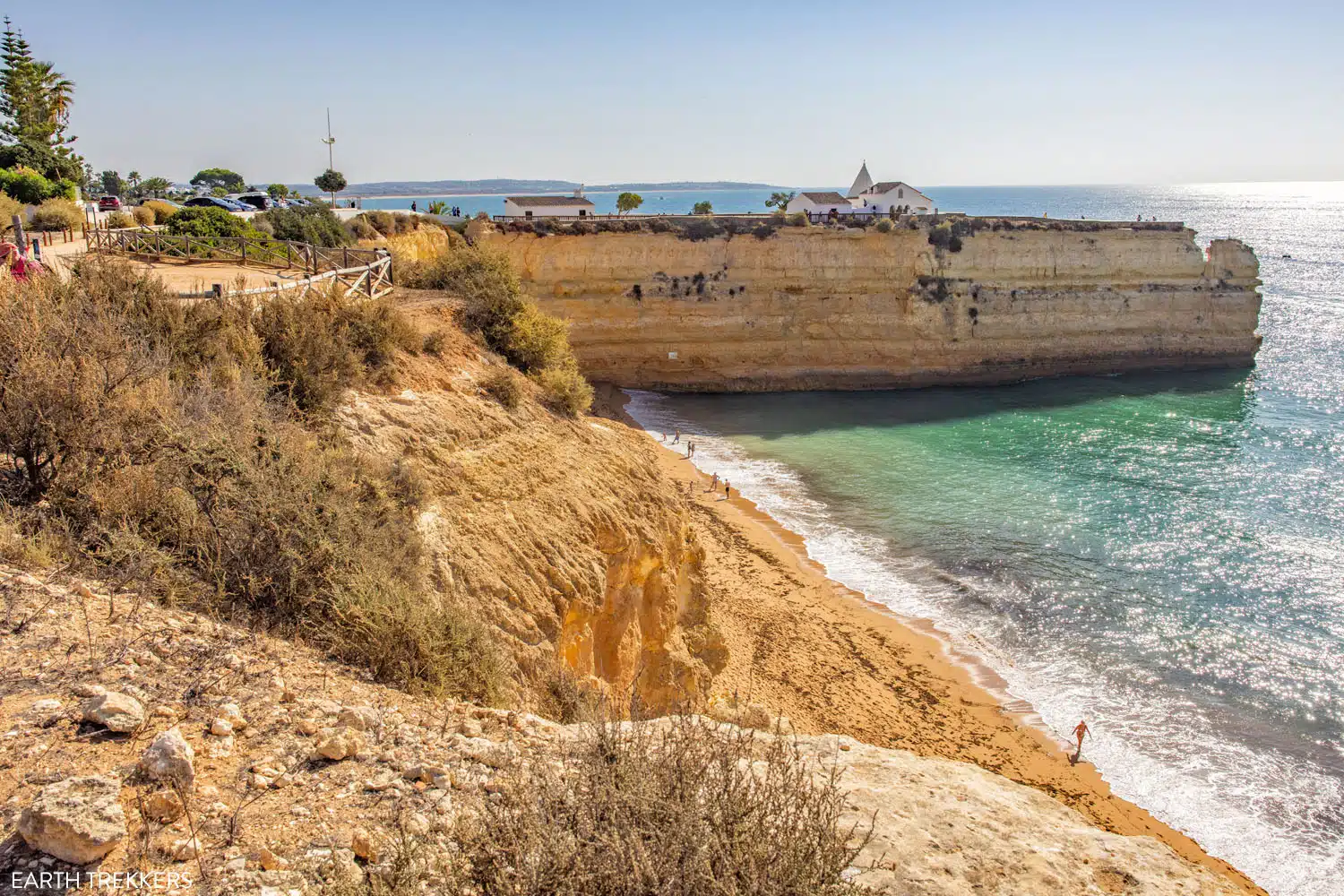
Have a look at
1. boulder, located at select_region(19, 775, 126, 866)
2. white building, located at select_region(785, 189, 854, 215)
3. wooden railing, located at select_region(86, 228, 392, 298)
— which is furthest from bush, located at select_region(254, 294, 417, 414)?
white building, located at select_region(785, 189, 854, 215)

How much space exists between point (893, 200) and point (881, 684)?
4041 centimetres

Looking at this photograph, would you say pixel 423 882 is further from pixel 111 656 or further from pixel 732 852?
pixel 111 656

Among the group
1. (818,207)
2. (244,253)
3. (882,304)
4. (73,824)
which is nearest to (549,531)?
(73,824)

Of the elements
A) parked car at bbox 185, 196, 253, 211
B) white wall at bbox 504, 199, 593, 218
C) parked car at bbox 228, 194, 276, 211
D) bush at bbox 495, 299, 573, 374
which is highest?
white wall at bbox 504, 199, 593, 218

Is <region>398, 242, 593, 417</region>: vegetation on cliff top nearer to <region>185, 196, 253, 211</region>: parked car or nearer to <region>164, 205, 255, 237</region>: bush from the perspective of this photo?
<region>164, 205, 255, 237</region>: bush

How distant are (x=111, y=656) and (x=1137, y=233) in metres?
44.9

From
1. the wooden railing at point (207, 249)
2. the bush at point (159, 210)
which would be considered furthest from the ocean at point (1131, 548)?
the bush at point (159, 210)

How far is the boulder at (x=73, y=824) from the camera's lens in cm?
297

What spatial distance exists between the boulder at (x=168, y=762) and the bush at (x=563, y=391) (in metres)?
8.52

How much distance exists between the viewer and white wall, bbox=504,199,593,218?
40875 millimetres

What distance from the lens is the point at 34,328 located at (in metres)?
6.02

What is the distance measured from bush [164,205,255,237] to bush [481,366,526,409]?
1131 cm

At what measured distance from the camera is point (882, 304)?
36.3 m

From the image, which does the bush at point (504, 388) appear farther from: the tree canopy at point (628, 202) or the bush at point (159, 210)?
the tree canopy at point (628, 202)
